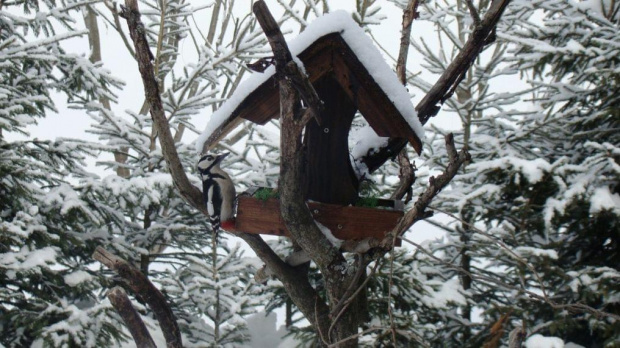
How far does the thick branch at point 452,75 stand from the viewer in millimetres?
2346

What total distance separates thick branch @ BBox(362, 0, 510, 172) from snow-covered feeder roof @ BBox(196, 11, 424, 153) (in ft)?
0.67

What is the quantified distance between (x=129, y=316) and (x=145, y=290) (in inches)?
4.9

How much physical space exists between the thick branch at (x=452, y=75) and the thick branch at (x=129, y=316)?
1266 mm

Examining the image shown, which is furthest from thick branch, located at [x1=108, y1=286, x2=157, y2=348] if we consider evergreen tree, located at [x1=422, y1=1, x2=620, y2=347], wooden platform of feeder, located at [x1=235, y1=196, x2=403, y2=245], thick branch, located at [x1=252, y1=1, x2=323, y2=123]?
evergreen tree, located at [x1=422, y1=1, x2=620, y2=347]

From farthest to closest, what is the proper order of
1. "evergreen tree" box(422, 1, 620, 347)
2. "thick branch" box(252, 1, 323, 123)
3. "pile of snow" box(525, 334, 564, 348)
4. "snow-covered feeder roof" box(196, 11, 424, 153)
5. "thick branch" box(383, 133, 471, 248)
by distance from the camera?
"evergreen tree" box(422, 1, 620, 347), "pile of snow" box(525, 334, 564, 348), "snow-covered feeder roof" box(196, 11, 424, 153), "thick branch" box(383, 133, 471, 248), "thick branch" box(252, 1, 323, 123)

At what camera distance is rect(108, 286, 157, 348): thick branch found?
2436mm

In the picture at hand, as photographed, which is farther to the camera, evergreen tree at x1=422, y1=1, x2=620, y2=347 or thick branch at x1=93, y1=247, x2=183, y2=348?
evergreen tree at x1=422, y1=1, x2=620, y2=347

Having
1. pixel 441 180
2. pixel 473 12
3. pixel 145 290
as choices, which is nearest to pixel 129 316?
pixel 145 290

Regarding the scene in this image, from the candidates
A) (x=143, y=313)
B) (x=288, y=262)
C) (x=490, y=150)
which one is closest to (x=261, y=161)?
(x=143, y=313)

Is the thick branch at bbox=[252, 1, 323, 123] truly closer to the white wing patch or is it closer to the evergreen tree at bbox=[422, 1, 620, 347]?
the white wing patch

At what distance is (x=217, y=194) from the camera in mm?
2855

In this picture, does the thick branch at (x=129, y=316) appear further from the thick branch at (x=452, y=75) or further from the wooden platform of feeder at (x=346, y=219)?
the thick branch at (x=452, y=75)

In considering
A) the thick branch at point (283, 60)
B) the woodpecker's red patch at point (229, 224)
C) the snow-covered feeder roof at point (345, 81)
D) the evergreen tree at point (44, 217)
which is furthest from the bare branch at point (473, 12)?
the evergreen tree at point (44, 217)

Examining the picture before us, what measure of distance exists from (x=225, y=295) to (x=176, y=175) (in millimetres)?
2972
